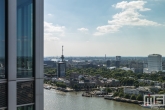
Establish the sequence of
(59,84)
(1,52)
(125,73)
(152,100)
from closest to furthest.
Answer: (1,52) < (152,100) < (59,84) < (125,73)

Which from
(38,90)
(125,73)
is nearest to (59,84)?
(125,73)

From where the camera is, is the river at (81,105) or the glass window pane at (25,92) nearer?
the glass window pane at (25,92)

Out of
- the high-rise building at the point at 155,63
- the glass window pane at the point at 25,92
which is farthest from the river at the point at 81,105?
the high-rise building at the point at 155,63

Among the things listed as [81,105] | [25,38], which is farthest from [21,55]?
[81,105]

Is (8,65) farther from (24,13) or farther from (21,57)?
(24,13)

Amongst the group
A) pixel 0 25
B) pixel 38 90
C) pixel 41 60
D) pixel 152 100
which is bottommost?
pixel 152 100

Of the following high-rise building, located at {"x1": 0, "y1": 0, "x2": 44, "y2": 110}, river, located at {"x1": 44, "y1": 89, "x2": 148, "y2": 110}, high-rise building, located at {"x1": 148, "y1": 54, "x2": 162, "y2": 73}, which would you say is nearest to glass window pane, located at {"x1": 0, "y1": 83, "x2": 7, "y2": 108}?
high-rise building, located at {"x1": 0, "y1": 0, "x2": 44, "y2": 110}

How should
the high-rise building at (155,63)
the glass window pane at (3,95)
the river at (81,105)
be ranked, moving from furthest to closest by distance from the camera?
the high-rise building at (155,63), the river at (81,105), the glass window pane at (3,95)

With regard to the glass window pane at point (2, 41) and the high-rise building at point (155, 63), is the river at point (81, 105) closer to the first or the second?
the glass window pane at point (2, 41)
